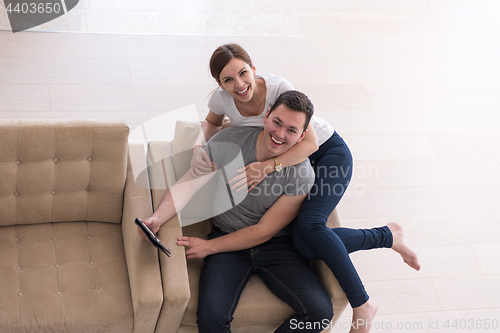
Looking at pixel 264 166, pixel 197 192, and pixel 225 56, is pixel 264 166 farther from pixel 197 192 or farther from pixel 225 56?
pixel 225 56

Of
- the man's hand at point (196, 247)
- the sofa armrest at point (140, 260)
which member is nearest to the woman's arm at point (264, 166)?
the man's hand at point (196, 247)

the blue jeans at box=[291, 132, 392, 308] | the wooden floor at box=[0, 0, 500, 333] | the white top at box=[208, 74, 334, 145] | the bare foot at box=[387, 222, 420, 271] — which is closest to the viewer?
the blue jeans at box=[291, 132, 392, 308]

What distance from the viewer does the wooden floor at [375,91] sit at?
8.84ft

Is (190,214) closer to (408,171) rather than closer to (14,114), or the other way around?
(14,114)

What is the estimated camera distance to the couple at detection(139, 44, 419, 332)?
197cm

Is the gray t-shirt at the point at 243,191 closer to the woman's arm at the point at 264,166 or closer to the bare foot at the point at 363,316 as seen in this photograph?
the woman's arm at the point at 264,166

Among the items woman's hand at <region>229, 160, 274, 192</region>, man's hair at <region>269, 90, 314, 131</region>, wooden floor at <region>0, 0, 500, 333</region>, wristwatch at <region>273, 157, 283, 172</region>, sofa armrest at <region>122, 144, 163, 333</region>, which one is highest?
man's hair at <region>269, 90, 314, 131</region>

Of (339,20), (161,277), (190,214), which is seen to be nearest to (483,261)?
(190,214)

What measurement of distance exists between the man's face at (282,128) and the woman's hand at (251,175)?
7cm

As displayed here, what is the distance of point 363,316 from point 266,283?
411 mm

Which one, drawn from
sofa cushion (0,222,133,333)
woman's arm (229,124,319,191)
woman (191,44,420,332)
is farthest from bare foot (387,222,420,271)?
sofa cushion (0,222,133,333)

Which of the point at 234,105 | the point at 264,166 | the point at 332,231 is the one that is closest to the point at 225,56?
the point at 234,105

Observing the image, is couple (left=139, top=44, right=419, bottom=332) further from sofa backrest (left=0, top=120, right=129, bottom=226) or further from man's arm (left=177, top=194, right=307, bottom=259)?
sofa backrest (left=0, top=120, right=129, bottom=226)

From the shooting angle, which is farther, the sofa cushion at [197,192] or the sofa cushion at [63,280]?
the sofa cushion at [197,192]
